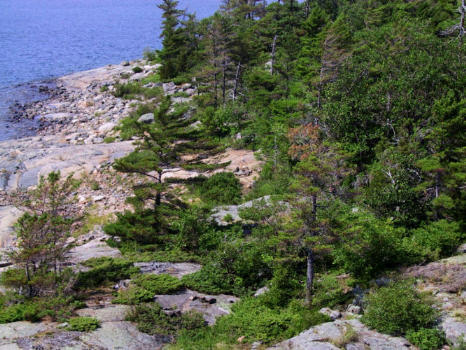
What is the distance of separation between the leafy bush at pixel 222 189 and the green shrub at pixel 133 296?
1122 centimetres

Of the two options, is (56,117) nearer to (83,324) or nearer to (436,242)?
(83,324)

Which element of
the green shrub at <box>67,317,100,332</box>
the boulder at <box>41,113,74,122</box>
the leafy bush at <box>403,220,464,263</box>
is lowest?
the green shrub at <box>67,317,100,332</box>

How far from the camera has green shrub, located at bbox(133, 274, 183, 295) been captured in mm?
15705

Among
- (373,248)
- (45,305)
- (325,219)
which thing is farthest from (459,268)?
(45,305)

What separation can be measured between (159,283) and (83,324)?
3.66 m

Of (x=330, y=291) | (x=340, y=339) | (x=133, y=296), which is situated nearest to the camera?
(x=340, y=339)

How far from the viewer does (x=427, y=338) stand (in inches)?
449

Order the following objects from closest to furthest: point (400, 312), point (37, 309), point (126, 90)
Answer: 1. point (400, 312)
2. point (37, 309)
3. point (126, 90)

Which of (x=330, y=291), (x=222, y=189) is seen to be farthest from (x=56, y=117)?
(x=330, y=291)

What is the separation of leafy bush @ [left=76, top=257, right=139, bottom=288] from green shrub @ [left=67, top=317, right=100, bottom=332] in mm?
2644

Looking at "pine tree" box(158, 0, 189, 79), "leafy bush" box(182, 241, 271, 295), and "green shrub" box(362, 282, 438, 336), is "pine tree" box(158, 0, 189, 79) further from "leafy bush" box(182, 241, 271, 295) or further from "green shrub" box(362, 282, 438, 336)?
"green shrub" box(362, 282, 438, 336)

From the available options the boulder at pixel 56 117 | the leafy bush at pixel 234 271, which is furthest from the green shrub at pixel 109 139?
the leafy bush at pixel 234 271

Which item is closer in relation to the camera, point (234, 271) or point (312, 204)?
point (312, 204)

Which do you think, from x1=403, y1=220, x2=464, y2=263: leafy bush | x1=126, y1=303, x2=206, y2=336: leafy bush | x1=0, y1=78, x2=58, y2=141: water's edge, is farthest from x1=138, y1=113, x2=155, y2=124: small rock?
x1=403, y1=220, x2=464, y2=263: leafy bush
